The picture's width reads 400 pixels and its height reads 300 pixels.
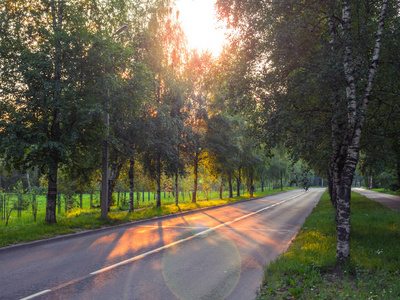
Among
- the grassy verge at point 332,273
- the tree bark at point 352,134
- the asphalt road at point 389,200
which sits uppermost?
the tree bark at point 352,134

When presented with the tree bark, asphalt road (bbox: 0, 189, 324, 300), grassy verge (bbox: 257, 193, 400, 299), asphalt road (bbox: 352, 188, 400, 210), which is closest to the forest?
the tree bark

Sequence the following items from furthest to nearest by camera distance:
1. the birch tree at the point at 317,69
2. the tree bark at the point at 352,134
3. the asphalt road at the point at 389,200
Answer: the asphalt road at the point at 389,200, the birch tree at the point at 317,69, the tree bark at the point at 352,134

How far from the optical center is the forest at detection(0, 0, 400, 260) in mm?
7059

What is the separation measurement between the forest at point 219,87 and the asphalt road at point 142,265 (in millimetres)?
2543

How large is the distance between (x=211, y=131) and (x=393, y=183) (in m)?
35.2

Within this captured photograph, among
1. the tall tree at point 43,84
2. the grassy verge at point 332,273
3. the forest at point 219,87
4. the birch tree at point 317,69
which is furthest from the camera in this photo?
the tall tree at point 43,84

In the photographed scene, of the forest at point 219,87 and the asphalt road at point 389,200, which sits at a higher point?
the forest at point 219,87

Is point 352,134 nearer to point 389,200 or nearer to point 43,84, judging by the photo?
point 43,84

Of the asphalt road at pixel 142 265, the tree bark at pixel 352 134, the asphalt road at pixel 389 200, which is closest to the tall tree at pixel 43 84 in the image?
the asphalt road at pixel 142 265

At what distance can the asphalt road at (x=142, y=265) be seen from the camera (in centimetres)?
534

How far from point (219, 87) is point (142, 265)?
656cm

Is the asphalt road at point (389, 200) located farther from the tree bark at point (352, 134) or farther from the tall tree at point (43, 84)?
the tall tree at point (43, 84)

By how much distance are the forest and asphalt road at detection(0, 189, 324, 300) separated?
254 cm

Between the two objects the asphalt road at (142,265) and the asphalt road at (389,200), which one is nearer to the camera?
the asphalt road at (142,265)
